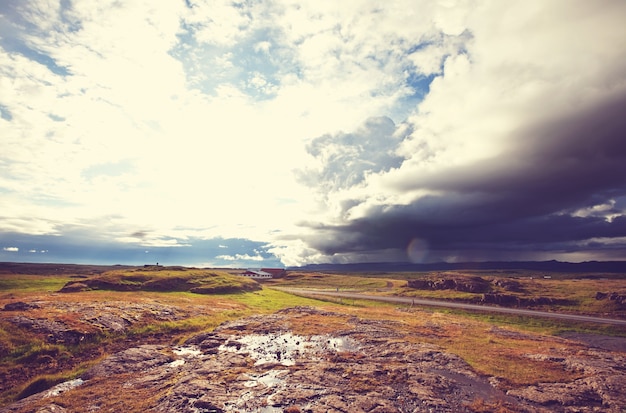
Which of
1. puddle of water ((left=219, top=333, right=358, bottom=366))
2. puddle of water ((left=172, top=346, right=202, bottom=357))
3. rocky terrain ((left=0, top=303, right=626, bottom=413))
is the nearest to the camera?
rocky terrain ((left=0, top=303, right=626, bottom=413))

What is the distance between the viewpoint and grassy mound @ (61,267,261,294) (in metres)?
75.7

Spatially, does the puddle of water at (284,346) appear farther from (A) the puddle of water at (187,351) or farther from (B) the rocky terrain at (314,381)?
Answer: (A) the puddle of water at (187,351)

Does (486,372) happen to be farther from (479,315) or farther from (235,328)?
(479,315)

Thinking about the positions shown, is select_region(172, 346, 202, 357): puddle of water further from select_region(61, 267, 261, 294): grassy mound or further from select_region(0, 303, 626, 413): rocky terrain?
select_region(61, 267, 261, 294): grassy mound

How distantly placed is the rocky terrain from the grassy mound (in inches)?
1654

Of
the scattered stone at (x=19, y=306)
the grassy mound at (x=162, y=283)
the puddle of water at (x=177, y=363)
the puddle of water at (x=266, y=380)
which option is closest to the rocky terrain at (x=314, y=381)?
the puddle of water at (x=266, y=380)

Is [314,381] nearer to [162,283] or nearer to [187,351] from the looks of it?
[187,351]

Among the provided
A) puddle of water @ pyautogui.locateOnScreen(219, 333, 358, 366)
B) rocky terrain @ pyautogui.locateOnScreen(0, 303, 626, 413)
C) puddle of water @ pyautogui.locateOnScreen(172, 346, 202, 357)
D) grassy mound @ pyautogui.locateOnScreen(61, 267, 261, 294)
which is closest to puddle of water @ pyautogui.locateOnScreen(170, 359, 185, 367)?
rocky terrain @ pyautogui.locateOnScreen(0, 303, 626, 413)

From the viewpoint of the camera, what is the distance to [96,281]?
76.6m

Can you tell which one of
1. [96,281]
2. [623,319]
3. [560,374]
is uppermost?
[96,281]

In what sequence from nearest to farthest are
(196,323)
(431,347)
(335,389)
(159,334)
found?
1. (335,389)
2. (431,347)
3. (159,334)
4. (196,323)

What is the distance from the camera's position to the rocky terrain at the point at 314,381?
19547 mm

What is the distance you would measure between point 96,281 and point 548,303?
125 meters

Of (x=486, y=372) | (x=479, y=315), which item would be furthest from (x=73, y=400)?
(x=479, y=315)
